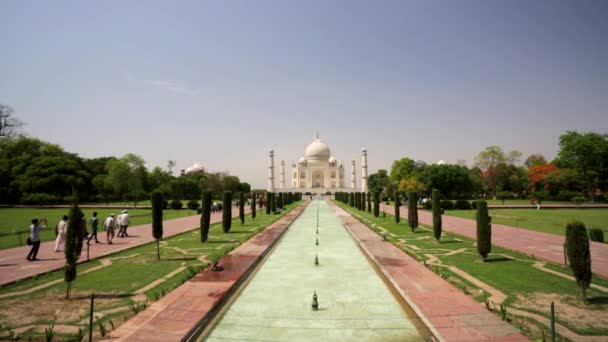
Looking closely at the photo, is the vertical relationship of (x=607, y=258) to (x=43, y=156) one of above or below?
below

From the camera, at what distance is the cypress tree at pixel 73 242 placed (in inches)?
243

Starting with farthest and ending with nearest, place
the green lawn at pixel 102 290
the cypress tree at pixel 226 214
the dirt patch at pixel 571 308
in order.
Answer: the cypress tree at pixel 226 214, the green lawn at pixel 102 290, the dirt patch at pixel 571 308

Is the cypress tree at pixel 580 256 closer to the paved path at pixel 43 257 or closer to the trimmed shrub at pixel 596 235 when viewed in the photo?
the trimmed shrub at pixel 596 235

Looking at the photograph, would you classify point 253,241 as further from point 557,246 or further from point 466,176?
point 466,176

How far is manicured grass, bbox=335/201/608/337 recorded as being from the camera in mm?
5223

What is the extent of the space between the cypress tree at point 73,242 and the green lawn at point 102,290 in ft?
1.44

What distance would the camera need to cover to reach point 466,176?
43.8m

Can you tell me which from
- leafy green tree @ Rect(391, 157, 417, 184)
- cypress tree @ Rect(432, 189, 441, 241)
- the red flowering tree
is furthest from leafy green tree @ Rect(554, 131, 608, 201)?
cypress tree @ Rect(432, 189, 441, 241)

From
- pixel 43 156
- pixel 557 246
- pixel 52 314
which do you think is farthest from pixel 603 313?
pixel 43 156

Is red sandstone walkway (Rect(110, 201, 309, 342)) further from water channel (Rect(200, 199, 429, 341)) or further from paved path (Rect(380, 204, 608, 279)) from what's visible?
paved path (Rect(380, 204, 608, 279))

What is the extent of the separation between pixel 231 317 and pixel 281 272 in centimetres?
289

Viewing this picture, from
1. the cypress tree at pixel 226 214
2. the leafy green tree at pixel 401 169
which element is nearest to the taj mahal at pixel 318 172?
the leafy green tree at pixel 401 169

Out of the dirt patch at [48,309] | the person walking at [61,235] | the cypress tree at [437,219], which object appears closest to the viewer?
the dirt patch at [48,309]

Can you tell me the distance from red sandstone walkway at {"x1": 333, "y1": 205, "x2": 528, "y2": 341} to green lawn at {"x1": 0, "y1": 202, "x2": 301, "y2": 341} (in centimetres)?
429
